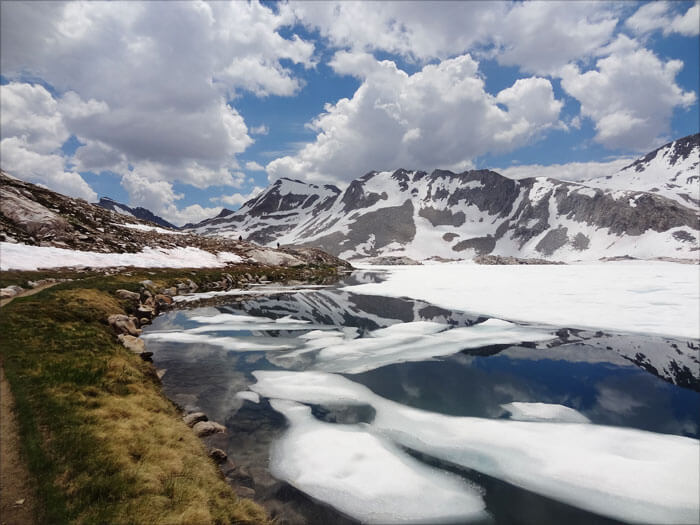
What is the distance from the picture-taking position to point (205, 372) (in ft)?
52.7

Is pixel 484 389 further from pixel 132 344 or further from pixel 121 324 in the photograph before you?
pixel 121 324

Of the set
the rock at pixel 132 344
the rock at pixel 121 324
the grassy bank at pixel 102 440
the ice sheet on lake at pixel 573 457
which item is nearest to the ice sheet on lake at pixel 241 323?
the rock at pixel 121 324

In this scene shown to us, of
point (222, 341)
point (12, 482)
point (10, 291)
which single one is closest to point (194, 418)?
point (12, 482)

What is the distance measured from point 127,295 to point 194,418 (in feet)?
71.1

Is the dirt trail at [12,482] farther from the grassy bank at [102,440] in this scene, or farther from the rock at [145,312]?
the rock at [145,312]

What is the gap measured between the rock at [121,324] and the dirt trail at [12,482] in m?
12.3

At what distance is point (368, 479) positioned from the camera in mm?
8914

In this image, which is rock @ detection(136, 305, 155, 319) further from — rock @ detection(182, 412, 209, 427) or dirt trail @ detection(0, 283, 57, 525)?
dirt trail @ detection(0, 283, 57, 525)

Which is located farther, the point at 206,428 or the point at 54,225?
the point at 54,225

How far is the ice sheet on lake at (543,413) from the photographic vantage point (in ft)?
40.0

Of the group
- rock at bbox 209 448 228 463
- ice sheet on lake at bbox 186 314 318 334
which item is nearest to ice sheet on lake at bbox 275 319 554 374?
ice sheet on lake at bbox 186 314 318 334

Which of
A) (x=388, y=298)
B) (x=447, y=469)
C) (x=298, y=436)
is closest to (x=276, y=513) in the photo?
(x=298, y=436)

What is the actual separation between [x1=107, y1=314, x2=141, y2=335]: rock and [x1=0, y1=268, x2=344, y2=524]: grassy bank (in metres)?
4.63

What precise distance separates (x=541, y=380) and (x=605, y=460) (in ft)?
19.9
